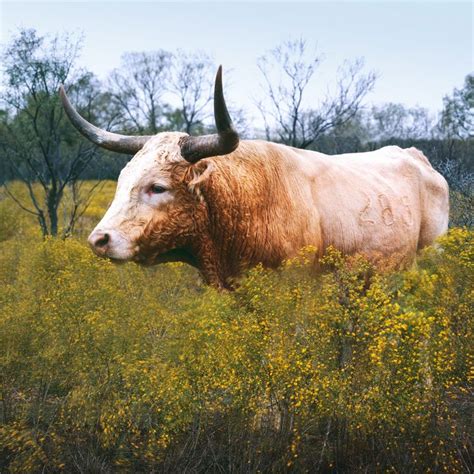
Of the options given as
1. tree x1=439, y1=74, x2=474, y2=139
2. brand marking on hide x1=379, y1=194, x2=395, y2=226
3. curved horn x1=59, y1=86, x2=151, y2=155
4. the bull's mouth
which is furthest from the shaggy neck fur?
Result: tree x1=439, y1=74, x2=474, y2=139

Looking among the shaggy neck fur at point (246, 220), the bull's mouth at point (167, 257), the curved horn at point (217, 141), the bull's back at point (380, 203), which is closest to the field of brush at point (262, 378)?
the shaggy neck fur at point (246, 220)

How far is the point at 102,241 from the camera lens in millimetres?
3902

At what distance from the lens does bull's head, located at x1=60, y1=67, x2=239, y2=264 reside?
Result: 4023 millimetres

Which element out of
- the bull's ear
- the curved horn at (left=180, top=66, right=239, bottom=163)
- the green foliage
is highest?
the curved horn at (left=180, top=66, right=239, bottom=163)

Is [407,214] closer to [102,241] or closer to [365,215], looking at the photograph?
[365,215]

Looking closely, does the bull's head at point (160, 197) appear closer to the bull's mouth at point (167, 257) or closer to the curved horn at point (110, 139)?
the bull's mouth at point (167, 257)

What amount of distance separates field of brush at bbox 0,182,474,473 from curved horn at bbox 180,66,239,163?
932 mm

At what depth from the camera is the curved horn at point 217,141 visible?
12.8ft

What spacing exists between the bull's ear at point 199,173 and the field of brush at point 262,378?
0.80 metres

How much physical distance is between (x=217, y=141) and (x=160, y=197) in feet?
1.89

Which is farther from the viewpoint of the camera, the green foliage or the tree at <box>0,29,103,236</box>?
the tree at <box>0,29,103,236</box>

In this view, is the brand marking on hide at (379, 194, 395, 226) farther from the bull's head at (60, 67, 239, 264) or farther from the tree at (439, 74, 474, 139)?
the tree at (439, 74, 474, 139)

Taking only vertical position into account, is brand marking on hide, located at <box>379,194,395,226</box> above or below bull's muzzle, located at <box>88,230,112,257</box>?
below

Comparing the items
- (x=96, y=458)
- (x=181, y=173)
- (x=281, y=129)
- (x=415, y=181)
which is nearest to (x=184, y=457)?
(x=96, y=458)
